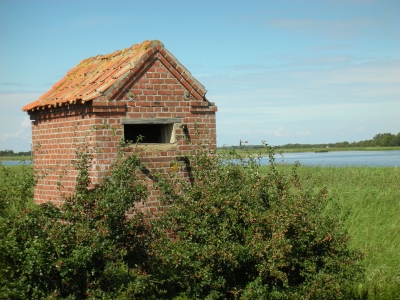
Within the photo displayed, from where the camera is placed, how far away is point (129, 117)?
8.31m

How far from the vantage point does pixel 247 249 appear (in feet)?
21.9

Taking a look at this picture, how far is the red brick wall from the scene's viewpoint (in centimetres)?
804

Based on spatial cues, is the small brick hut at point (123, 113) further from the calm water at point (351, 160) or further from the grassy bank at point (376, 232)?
the calm water at point (351, 160)

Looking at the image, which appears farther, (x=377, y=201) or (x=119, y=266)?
(x=377, y=201)

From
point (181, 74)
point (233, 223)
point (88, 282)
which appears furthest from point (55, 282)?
point (181, 74)

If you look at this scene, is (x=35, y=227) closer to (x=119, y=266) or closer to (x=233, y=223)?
(x=119, y=266)

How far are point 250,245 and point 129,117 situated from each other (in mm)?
2881

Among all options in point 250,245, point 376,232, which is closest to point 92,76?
point 250,245

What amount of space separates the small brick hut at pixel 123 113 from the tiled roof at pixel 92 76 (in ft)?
0.05

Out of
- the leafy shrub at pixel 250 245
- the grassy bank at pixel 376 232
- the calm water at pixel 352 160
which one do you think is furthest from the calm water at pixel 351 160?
the leafy shrub at pixel 250 245

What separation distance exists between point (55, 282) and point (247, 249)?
2.32m

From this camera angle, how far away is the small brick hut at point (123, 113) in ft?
26.5

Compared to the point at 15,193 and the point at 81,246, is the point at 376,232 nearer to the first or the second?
the point at 81,246

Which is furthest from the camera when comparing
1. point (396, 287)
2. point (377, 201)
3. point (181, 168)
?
point (377, 201)
